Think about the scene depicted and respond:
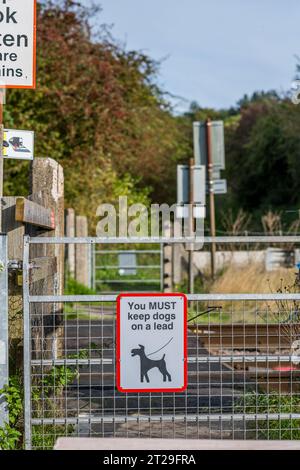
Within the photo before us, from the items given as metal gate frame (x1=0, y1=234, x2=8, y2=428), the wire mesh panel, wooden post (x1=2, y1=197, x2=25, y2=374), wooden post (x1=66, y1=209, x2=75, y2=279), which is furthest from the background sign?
wooden post (x1=66, y1=209, x2=75, y2=279)

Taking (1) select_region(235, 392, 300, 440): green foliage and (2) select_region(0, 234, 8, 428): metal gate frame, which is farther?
(1) select_region(235, 392, 300, 440): green foliage

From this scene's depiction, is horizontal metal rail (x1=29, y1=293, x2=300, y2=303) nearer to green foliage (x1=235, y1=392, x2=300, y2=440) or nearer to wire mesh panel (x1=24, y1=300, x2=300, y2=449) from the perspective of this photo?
wire mesh panel (x1=24, y1=300, x2=300, y2=449)

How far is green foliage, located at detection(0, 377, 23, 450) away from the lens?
18.1 ft

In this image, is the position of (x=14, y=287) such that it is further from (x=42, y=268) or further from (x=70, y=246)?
(x=70, y=246)

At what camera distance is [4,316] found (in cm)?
566

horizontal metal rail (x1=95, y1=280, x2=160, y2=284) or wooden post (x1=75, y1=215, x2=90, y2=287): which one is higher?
wooden post (x1=75, y1=215, x2=90, y2=287)

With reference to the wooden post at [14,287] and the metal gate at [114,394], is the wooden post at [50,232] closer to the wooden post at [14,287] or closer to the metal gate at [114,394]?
the metal gate at [114,394]

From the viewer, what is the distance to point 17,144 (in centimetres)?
634

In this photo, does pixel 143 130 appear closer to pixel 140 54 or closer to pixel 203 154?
pixel 140 54

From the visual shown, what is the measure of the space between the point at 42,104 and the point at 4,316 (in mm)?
16401

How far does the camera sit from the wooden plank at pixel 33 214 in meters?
5.45

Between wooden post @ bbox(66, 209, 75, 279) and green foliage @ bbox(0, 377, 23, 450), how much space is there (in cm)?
1214
